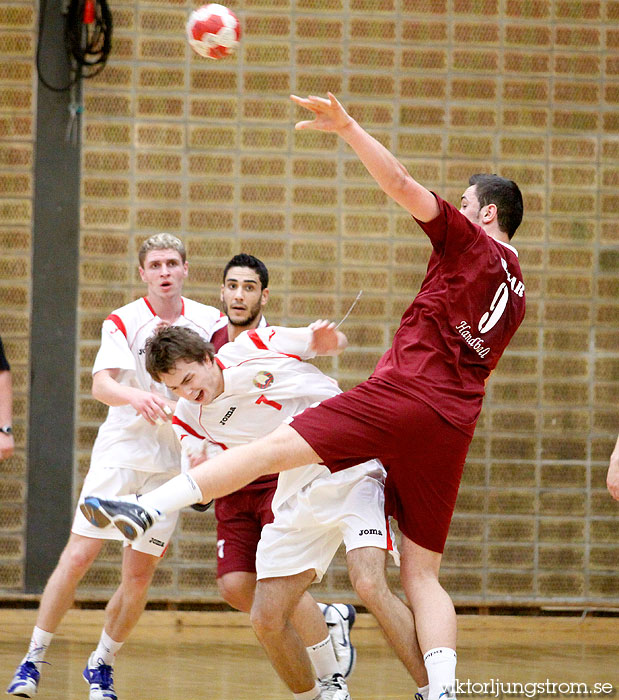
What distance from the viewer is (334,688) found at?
4.16 m

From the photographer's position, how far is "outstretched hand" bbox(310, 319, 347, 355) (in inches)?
156

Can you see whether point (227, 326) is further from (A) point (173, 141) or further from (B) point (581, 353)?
(B) point (581, 353)

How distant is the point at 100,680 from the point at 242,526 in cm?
88

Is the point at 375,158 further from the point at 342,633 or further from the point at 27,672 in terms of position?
the point at 27,672

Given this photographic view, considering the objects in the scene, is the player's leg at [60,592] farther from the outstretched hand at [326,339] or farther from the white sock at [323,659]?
the outstretched hand at [326,339]

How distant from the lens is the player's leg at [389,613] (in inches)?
141

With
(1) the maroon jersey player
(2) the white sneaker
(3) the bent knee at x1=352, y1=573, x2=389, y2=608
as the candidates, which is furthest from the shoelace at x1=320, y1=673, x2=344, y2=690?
(3) the bent knee at x1=352, y1=573, x2=389, y2=608

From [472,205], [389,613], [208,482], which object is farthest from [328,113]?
[389,613]

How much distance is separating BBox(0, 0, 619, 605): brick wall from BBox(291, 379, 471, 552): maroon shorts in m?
2.80

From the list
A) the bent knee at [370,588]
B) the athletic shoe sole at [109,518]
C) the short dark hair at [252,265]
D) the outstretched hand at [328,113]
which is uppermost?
the outstretched hand at [328,113]

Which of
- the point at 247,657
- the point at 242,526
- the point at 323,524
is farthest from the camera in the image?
the point at 247,657

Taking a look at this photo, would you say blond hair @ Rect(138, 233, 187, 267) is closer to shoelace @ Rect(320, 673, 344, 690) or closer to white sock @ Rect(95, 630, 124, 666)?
white sock @ Rect(95, 630, 124, 666)

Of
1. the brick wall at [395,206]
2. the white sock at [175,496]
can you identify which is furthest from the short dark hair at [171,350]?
the brick wall at [395,206]

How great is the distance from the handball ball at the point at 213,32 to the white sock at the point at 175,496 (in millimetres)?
2115
